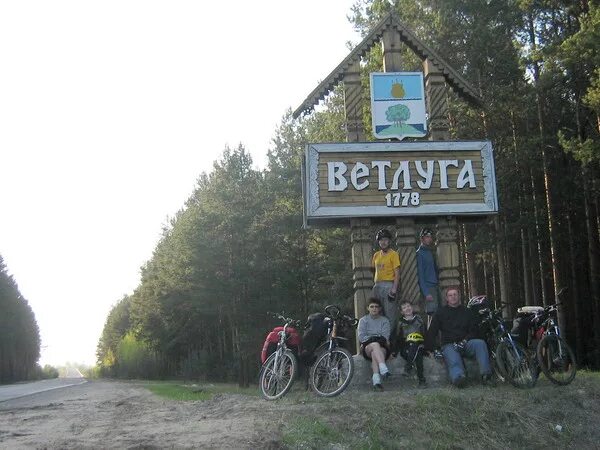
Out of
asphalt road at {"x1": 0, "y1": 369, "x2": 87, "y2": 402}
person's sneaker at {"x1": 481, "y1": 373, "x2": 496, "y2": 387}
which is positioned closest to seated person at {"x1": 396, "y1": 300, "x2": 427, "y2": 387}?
person's sneaker at {"x1": 481, "y1": 373, "x2": 496, "y2": 387}

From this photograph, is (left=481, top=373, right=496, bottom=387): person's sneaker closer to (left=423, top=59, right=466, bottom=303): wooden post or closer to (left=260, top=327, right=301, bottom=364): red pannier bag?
(left=423, top=59, right=466, bottom=303): wooden post

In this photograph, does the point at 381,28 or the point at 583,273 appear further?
the point at 583,273

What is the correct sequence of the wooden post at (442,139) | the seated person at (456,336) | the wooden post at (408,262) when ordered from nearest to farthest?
the seated person at (456,336) < the wooden post at (408,262) < the wooden post at (442,139)

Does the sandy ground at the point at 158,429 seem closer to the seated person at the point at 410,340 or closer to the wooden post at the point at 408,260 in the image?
the seated person at the point at 410,340

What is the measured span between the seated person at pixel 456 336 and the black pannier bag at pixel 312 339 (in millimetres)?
1578

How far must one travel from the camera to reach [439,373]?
32.6 ft

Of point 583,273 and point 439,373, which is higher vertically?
point 583,273

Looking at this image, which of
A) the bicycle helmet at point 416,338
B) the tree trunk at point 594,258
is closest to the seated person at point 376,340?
the bicycle helmet at point 416,338

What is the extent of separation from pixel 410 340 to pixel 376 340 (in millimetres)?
585

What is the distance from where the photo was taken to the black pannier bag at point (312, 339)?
32.2 ft

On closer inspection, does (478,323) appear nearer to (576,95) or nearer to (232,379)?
(576,95)

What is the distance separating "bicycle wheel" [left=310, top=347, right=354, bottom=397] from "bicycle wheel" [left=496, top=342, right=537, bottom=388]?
2.28 m

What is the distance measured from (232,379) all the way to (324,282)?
911 cm

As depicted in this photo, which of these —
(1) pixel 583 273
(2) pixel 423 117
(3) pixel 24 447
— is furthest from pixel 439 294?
(1) pixel 583 273
